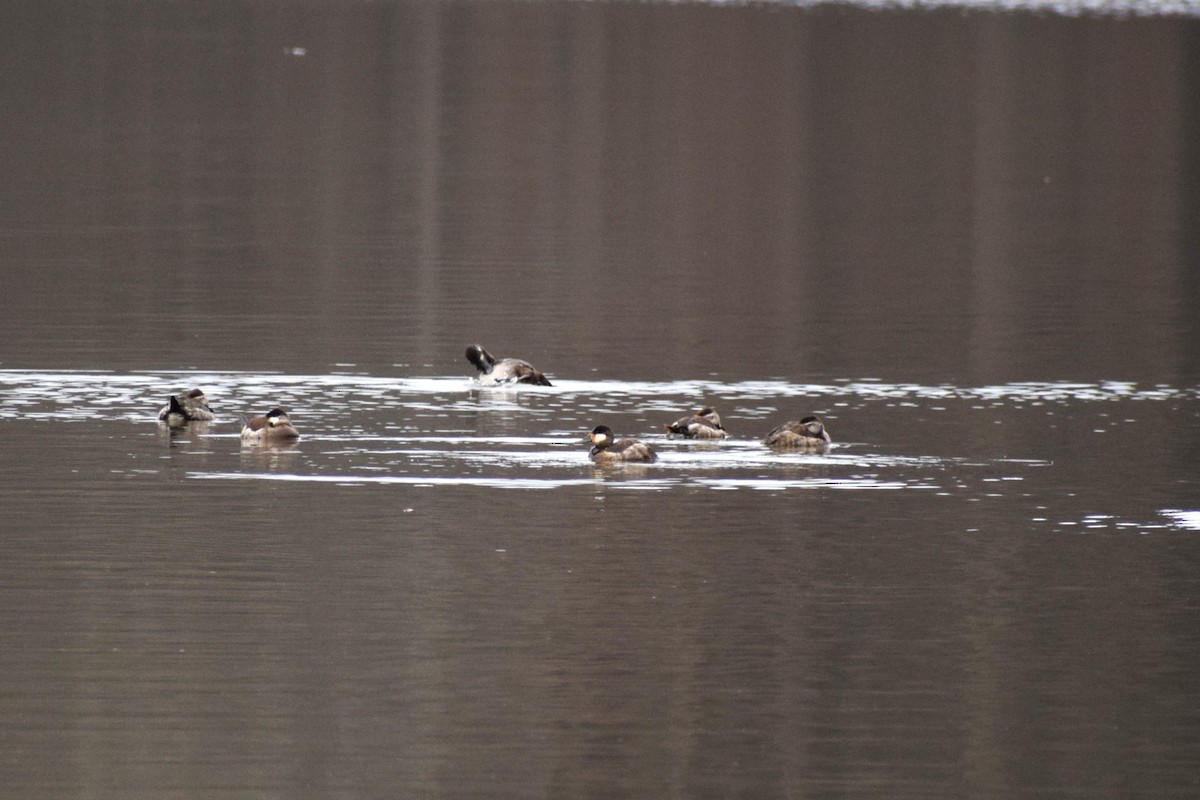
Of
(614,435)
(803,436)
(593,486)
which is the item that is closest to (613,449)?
(593,486)

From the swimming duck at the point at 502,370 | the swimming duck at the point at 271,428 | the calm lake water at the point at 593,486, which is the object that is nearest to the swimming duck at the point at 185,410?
the calm lake water at the point at 593,486

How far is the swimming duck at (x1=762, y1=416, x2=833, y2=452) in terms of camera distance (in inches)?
913

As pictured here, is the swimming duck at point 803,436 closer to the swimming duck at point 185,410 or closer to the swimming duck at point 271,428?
the swimming duck at point 271,428

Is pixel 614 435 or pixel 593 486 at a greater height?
pixel 614 435

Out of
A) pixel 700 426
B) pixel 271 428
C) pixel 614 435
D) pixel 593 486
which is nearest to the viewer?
pixel 593 486

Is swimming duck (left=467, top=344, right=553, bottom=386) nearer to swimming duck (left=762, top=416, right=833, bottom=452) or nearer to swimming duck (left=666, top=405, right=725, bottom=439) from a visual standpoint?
swimming duck (left=666, top=405, right=725, bottom=439)

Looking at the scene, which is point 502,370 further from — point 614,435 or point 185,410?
point 185,410

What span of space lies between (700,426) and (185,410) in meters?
4.47

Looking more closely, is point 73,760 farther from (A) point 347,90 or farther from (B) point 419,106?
(A) point 347,90

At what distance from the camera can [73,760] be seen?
542 inches

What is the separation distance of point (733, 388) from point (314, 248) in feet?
49.2

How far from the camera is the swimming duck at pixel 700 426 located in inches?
941

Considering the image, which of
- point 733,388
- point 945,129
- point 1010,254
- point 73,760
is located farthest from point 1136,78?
point 73,760

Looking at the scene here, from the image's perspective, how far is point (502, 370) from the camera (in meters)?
27.1
